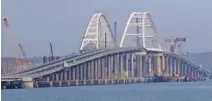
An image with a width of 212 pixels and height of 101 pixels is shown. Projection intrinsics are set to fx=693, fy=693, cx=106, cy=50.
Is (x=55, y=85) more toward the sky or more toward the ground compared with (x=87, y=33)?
more toward the ground

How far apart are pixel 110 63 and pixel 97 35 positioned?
23.6 ft

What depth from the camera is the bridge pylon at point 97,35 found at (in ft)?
516

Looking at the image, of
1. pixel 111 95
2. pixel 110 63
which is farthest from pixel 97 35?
pixel 111 95

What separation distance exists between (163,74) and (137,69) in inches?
285

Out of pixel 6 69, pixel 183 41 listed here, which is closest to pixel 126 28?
pixel 183 41

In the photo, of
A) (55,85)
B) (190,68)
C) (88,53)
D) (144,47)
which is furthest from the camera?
(190,68)

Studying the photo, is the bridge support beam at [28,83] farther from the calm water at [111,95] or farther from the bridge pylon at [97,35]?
the bridge pylon at [97,35]

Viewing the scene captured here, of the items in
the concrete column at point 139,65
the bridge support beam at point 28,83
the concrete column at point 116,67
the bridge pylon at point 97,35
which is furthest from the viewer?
the concrete column at point 139,65

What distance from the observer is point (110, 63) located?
155625mm

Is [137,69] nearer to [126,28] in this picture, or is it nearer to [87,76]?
[126,28]

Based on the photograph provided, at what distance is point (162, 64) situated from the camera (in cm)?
17012

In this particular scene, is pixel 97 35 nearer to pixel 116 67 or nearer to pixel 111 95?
pixel 116 67

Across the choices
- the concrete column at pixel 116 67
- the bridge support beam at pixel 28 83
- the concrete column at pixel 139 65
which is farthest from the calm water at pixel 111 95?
the concrete column at pixel 139 65

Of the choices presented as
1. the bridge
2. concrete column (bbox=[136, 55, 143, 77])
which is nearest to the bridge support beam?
the bridge
